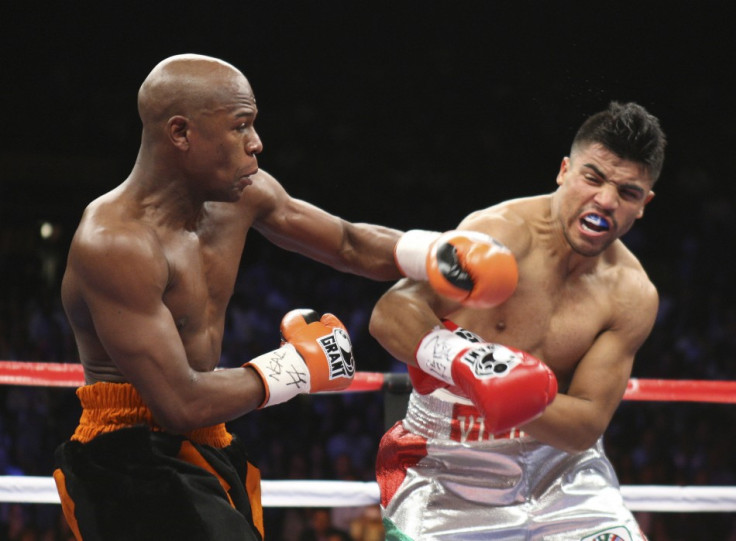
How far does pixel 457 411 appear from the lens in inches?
78.7

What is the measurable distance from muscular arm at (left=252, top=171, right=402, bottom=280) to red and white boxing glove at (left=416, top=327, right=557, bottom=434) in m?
0.40

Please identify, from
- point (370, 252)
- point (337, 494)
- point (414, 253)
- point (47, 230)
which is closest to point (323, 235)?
point (370, 252)

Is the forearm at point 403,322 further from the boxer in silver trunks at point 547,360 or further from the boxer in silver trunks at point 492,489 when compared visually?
the boxer in silver trunks at point 492,489

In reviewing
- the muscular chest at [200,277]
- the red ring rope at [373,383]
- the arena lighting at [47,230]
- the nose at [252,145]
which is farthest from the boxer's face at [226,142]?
the arena lighting at [47,230]

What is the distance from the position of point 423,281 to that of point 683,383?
108 centimetres

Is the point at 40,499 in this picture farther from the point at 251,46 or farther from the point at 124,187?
the point at 251,46

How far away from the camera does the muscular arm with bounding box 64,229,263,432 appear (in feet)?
5.24

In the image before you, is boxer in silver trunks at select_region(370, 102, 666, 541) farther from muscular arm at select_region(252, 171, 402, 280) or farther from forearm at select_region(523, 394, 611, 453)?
muscular arm at select_region(252, 171, 402, 280)

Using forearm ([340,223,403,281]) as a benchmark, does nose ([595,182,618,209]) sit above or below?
above

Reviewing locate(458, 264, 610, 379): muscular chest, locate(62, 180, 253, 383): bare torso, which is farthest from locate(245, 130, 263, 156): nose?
locate(458, 264, 610, 379): muscular chest

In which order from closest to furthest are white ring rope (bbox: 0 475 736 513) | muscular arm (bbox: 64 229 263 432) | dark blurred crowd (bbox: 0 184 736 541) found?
muscular arm (bbox: 64 229 263 432), white ring rope (bbox: 0 475 736 513), dark blurred crowd (bbox: 0 184 736 541)

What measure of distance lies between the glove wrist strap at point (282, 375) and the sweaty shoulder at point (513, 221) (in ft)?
1.77

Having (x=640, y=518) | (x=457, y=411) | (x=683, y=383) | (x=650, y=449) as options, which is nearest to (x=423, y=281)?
(x=457, y=411)

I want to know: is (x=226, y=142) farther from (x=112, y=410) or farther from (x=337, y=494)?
(x=337, y=494)
